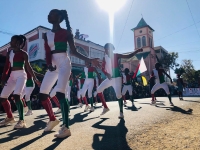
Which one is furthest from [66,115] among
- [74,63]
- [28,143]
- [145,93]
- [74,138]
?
[74,63]

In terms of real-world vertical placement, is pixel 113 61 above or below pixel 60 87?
above

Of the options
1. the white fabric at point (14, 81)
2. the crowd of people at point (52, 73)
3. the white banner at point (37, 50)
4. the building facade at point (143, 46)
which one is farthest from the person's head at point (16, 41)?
the building facade at point (143, 46)

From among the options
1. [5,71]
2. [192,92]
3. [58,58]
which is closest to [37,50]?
[192,92]

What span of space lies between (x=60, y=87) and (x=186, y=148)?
76.5 inches

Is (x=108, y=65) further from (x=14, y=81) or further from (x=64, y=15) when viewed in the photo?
(x=14, y=81)

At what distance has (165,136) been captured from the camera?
8.98ft

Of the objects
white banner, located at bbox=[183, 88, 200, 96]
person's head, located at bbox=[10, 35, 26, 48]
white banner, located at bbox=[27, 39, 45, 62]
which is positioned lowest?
white banner, located at bbox=[183, 88, 200, 96]

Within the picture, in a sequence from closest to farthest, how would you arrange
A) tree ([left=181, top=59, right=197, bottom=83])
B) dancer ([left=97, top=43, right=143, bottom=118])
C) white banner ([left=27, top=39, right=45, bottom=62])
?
dancer ([left=97, top=43, right=143, bottom=118]) → white banner ([left=27, top=39, right=45, bottom=62]) → tree ([left=181, top=59, right=197, bottom=83])

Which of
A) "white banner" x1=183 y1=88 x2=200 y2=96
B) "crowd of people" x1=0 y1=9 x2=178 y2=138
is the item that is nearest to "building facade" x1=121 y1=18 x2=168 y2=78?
"white banner" x1=183 y1=88 x2=200 y2=96

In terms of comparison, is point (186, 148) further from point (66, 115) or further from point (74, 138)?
point (66, 115)

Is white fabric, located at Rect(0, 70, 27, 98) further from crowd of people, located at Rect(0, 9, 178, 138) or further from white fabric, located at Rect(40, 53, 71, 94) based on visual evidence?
white fabric, located at Rect(40, 53, 71, 94)

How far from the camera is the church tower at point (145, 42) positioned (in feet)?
178

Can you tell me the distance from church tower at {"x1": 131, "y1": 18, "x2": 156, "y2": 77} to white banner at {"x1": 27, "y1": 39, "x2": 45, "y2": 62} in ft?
112

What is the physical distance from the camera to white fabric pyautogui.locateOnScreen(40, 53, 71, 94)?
123 inches
